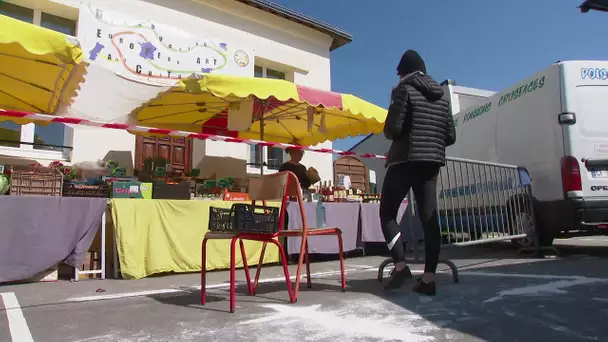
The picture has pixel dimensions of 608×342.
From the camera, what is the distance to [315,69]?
12.1 meters

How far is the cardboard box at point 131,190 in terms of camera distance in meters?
5.66

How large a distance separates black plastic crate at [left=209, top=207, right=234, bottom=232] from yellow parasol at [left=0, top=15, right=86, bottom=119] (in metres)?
2.72

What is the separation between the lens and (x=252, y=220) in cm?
305

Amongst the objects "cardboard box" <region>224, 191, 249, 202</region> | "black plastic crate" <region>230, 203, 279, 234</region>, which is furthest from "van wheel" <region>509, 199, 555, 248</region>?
"black plastic crate" <region>230, 203, 279, 234</region>

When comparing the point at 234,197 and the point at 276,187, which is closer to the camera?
the point at 276,187

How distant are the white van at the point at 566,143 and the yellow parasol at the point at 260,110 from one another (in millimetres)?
2245

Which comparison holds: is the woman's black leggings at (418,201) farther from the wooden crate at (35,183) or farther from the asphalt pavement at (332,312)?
the wooden crate at (35,183)

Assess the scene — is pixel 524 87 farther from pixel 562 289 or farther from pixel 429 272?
pixel 429 272

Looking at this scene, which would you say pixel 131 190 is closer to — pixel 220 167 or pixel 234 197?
pixel 234 197

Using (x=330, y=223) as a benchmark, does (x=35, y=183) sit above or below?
above

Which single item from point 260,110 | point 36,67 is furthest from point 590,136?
point 36,67

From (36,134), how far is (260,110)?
4134 mm

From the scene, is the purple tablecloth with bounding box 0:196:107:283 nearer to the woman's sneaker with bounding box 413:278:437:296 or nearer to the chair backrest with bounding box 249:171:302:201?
the chair backrest with bounding box 249:171:302:201

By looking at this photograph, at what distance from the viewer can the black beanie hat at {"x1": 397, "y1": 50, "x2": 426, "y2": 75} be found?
11.7ft
